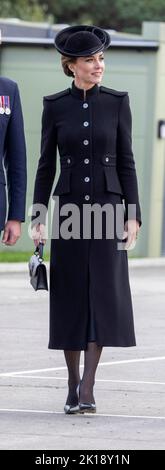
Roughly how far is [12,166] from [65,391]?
175 centimetres

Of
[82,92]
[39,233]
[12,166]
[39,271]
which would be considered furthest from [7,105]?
[39,271]

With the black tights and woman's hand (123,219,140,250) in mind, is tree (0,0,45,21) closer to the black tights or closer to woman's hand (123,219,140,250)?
woman's hand (123,219,140,250)

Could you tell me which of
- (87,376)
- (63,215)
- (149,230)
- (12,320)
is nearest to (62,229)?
(63,215)

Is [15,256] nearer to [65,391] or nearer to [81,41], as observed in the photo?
[65,391]

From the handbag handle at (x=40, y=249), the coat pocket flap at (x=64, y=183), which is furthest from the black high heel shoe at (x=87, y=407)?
the coat pocket flap at (x=64, y=183)

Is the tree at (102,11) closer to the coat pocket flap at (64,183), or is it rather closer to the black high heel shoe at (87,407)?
the coat pocket flap at (64,183)

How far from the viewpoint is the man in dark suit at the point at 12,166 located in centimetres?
873

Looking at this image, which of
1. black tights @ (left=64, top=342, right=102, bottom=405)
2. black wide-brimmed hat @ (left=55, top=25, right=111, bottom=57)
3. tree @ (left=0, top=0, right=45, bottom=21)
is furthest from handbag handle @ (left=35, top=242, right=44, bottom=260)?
tree @ (left=0, top=0, right=45, bottom=21)

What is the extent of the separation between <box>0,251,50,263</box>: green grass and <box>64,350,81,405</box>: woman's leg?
13341 millimetres

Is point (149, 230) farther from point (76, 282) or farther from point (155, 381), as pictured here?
point (76, 282)

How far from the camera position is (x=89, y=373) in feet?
29.1

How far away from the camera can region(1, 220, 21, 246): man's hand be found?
8.73 meters

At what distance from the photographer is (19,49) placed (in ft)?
84.1

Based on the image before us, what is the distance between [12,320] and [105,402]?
17.5ft
